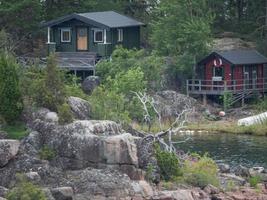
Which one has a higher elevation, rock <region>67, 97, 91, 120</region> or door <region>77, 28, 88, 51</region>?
door <region>77, 28, 88, 51</region>

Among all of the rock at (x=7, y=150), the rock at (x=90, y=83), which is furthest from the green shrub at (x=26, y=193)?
the rock at (x=90, y=83)

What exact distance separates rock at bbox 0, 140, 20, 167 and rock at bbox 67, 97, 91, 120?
4.79 meters

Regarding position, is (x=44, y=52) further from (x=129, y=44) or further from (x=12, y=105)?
(x=12, y=105)

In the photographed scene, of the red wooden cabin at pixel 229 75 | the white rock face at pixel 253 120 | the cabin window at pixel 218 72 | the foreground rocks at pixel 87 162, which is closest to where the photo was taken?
the foreground rocks at pixel 87 162

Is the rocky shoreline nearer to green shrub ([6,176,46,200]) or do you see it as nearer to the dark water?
green shrub ([6,176,46,200])

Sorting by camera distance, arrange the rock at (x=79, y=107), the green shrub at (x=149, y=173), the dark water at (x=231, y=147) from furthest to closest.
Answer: the dark water at (x=231, y=147), the rock at (x=79, y=107), the green shrub at (x=149, y=173)

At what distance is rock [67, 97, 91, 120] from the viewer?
49.3 meters

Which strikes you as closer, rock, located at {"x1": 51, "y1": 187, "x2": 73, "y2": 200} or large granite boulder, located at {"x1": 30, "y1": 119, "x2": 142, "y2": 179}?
rock, located at {"x1": 51, "y1": 187, "x2": 73, "y2": 200}

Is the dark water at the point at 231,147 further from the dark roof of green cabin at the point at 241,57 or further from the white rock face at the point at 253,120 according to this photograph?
the dark roof of green cabin at the point at 241,57

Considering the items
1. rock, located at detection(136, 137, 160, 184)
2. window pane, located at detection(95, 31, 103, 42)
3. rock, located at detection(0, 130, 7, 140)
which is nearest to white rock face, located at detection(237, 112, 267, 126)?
window pane, located at detection(95, 31, 103, 42)

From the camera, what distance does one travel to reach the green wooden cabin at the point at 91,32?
77938 millimetres

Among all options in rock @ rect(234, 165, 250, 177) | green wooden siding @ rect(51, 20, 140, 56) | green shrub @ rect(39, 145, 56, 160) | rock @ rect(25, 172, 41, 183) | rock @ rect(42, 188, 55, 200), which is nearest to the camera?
rock @ rect(42, 188, 55, 200)

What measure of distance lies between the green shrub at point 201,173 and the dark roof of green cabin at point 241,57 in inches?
1044

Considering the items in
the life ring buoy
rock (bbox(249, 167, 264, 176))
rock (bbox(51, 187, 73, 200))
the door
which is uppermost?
the door
